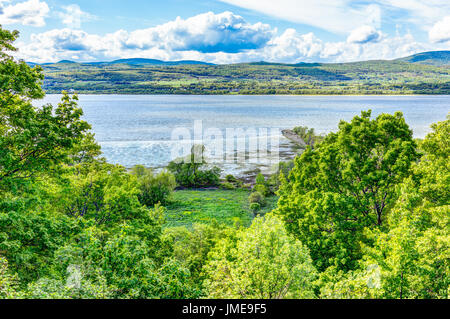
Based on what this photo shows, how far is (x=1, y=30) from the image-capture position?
14219mm

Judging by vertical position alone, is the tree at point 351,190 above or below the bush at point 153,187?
above

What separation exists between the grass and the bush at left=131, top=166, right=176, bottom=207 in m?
2.66

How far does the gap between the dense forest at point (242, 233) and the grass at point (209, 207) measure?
28154 millimetres

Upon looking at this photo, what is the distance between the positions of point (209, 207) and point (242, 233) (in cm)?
4364

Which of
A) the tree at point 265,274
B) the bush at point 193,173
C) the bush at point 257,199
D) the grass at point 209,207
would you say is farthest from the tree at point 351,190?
the bush at point 193,173

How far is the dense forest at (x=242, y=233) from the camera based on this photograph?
11625mm

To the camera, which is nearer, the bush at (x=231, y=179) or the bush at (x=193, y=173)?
the bush at (x=231, y=179)

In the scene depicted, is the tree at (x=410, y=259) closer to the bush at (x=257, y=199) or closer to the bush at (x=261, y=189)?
the bush at (x=257, y=199)

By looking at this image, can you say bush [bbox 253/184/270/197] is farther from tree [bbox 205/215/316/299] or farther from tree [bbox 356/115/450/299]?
tree [bbox 205/215/316/299]

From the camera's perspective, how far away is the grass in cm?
5441

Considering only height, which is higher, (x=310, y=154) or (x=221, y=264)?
(x=310, y=154)

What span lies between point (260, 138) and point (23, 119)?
4213 inches

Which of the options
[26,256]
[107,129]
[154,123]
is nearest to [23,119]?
[26,256]

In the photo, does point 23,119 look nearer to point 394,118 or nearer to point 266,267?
point 266,267
